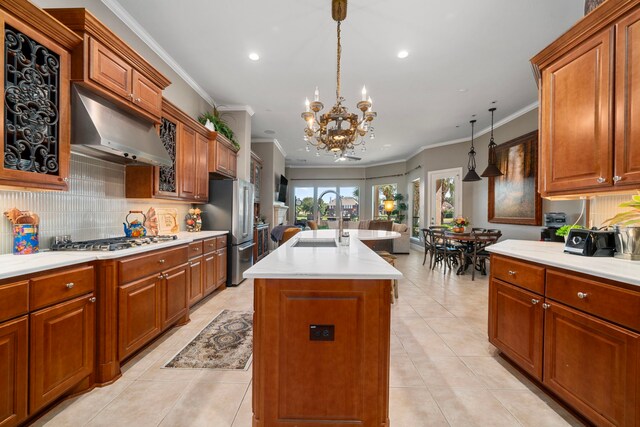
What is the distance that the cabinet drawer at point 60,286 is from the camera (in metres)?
1.41

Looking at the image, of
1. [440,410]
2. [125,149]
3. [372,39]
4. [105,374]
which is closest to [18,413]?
[105,374]

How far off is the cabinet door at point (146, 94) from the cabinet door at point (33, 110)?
512mm

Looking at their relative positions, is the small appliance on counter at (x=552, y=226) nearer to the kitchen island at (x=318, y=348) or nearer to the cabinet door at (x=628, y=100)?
the cabinet door at (x=628, y=100)

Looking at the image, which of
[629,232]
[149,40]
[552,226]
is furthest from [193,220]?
[552,226]

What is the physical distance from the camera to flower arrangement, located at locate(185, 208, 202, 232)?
3.75m

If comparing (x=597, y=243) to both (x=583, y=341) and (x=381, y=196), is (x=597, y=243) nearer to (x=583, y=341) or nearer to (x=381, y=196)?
(x=583, y=341)

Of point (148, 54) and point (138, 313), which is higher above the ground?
point (148, 54)

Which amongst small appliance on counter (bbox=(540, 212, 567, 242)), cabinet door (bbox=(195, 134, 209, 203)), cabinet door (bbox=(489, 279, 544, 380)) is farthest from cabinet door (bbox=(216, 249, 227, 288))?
small appliance on counter (bbox=(540, 212, 567, 242))

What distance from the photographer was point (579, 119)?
187cm

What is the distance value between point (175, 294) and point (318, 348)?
1.86m

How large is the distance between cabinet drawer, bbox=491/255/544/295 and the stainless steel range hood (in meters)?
3.11

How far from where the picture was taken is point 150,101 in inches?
99.4

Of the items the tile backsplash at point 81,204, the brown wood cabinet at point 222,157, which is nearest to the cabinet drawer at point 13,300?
the tile backsplash at point 81,204

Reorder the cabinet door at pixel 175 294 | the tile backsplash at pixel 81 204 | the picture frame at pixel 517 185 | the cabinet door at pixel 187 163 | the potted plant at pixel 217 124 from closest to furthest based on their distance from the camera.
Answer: the tile backsplash at pixel 81 204, the cabinet door at pixel 175 294, the cabinet door at pixel 187 163, the potted plant at pixel 217 124, the picture frame at pixel 517 185
